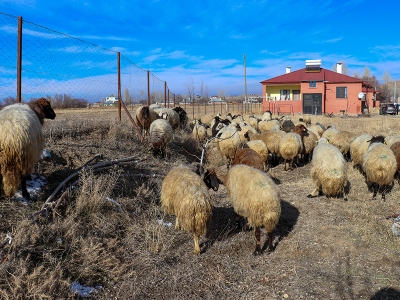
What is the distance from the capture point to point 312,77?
37.0m

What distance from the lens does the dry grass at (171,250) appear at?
3.97 m

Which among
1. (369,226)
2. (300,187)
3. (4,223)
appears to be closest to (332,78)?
(300,187)

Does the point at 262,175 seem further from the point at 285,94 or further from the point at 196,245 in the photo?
the point at 285,94

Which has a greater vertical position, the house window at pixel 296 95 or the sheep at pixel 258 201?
the house window at pixel 296 95

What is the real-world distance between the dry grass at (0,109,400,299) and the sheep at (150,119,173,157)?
9.60ft

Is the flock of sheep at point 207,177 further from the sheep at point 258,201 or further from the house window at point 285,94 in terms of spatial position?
the house window at point 285,94

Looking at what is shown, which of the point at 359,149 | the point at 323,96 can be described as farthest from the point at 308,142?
Result: the point at 323,96

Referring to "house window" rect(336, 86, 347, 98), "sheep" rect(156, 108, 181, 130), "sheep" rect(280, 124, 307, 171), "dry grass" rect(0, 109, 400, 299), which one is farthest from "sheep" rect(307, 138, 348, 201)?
"house window" rect(336, 86, 347, 98)

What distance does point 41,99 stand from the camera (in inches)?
274

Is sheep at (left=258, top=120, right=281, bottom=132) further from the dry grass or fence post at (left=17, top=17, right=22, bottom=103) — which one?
fence post at (left=17, top=17, right=22, bottom=103)

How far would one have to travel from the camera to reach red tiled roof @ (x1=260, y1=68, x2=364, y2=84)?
36.2 metres

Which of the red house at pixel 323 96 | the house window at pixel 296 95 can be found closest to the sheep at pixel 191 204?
the red house at pixel 323 96

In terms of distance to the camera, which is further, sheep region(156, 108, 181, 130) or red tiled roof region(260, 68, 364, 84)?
red tiled roof region(260, 68, 364, 84)

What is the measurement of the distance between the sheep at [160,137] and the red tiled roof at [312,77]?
29.2 m
